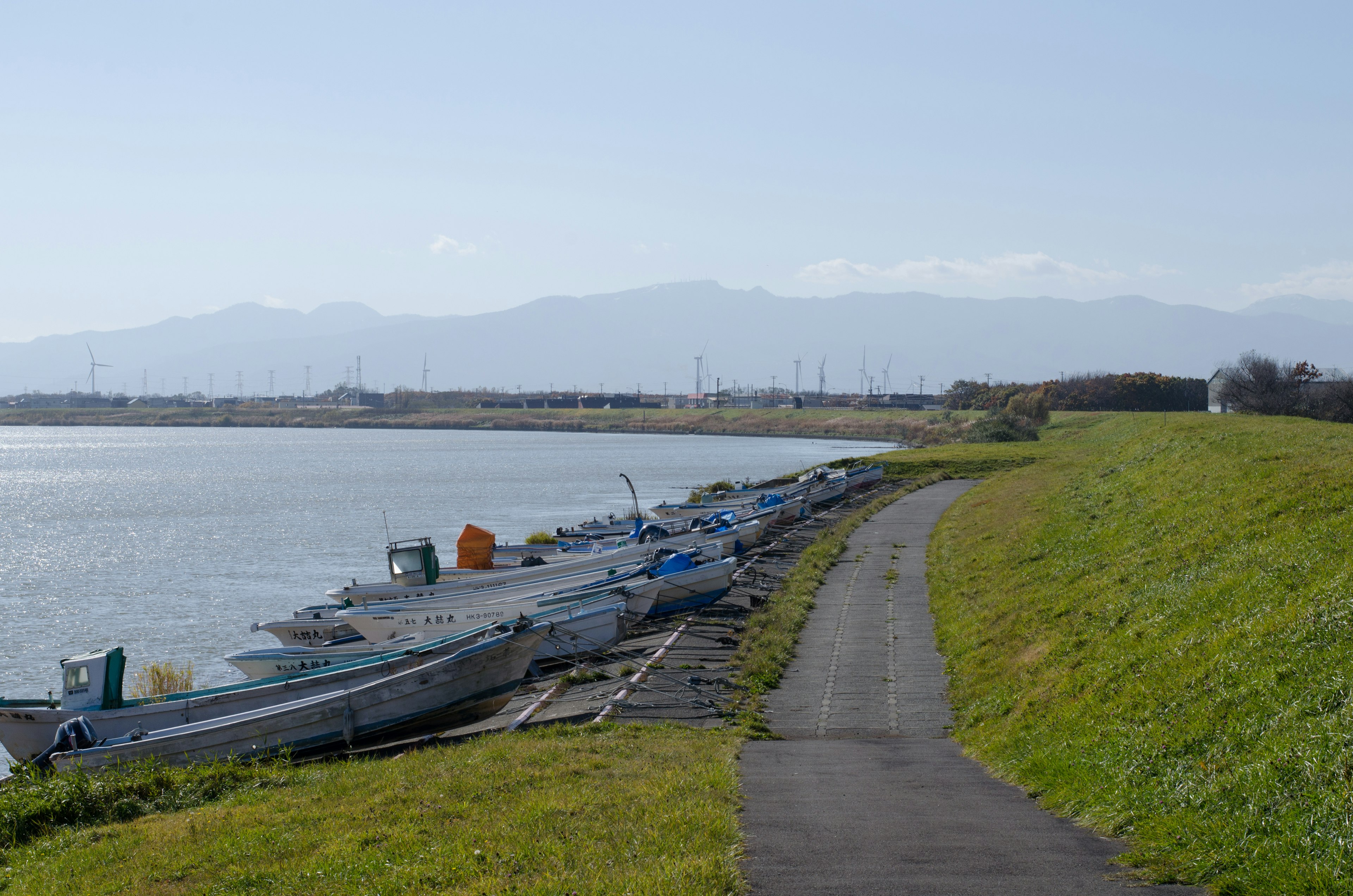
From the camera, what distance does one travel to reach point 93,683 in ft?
54.5

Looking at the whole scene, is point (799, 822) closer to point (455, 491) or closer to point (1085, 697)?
point (1085, 697)

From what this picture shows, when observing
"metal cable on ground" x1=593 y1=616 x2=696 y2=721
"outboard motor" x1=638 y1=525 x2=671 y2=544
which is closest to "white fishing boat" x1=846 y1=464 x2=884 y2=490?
"outboard motor" x1=638 y1=525 x2=671 y2=544

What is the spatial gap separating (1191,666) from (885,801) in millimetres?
3508

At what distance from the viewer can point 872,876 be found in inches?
292

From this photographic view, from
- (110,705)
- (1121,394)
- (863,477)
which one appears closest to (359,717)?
(110,705)

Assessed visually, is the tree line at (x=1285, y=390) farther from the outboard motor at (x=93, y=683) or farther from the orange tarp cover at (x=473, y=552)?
the outboard motor at (x=93, y=683)

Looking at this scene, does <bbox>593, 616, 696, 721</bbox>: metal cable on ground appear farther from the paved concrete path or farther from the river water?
the river water

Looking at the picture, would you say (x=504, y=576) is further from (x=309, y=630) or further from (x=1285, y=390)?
(x=1285, y=390)

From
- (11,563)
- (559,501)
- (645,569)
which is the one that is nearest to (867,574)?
(645,569)

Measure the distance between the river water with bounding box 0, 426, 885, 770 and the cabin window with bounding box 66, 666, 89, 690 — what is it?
12.8 feet

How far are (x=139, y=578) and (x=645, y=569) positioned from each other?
24873 mm

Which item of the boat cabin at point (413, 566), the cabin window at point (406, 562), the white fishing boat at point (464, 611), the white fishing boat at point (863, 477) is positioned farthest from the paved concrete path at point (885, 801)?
the white fishing boat at point (863, 477)

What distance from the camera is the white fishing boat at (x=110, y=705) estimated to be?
1625cm

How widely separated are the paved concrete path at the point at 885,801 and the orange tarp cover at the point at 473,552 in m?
14.7
